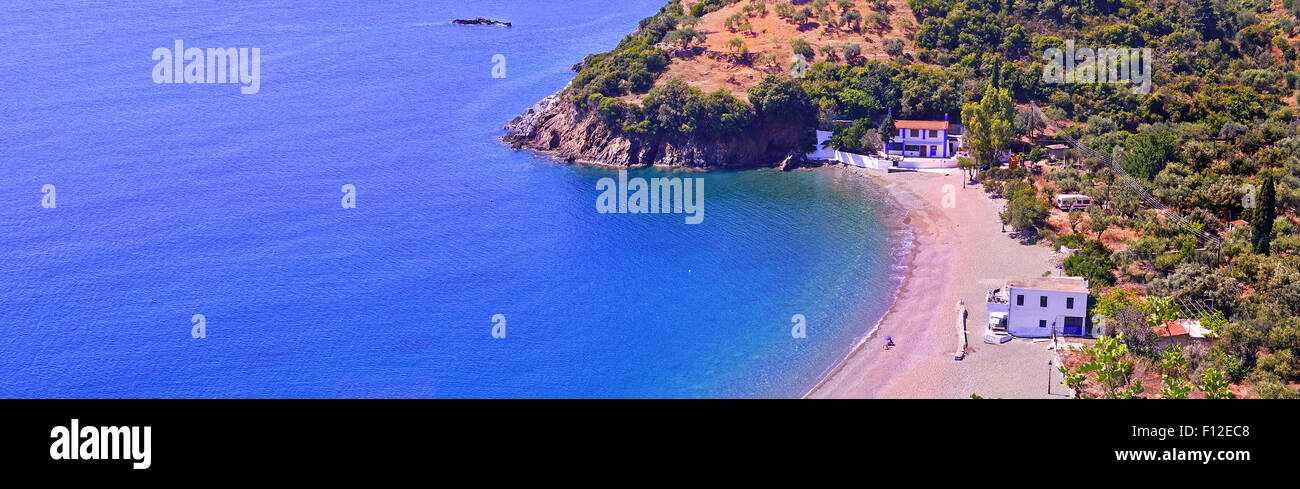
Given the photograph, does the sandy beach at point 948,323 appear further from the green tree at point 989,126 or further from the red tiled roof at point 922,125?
the red tiled roof at point 922,125

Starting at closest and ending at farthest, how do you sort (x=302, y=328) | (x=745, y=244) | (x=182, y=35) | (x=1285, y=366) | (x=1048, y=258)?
(x=1285, y=366), (x=302, y=328), (x=1048, y=258), (x=745, y=244), (x=182, y=35)

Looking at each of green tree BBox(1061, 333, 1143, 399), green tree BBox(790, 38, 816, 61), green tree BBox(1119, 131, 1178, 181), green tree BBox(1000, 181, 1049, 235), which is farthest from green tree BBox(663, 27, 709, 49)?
green tree BBox(1061, 333, 1143, 399)

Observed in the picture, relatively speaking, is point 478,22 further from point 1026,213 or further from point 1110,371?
point 1110,371

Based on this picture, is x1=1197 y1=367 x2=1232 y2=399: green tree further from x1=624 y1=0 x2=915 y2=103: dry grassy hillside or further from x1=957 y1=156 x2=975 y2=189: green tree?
x1=624 y1=0 x2=915 y2=103: dry grassy hillside

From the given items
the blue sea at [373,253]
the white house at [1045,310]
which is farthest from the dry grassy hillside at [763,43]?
the white house at [1045,310]

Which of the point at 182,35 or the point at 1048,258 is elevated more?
the point at 182,35
